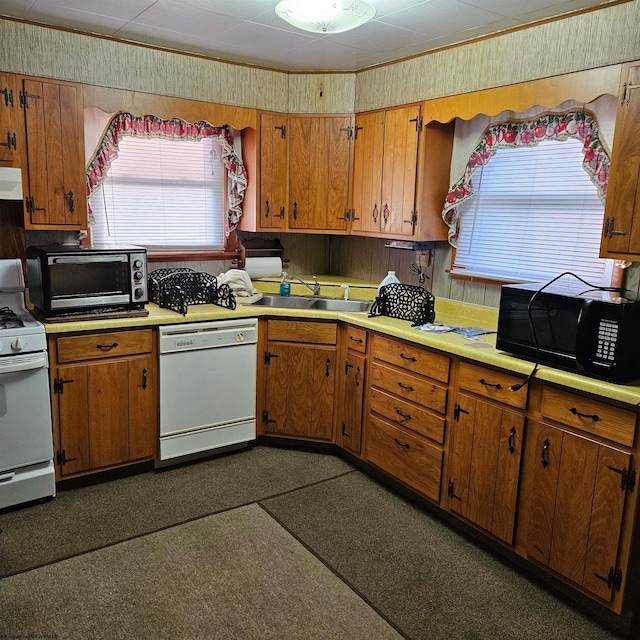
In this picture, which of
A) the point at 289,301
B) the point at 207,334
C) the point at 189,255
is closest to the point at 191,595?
the point at 207,334

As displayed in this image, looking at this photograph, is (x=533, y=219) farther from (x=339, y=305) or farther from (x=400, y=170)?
(x=339, y=305)

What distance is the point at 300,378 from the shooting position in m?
3.54

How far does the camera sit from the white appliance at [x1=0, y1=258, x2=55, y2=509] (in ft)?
8.89

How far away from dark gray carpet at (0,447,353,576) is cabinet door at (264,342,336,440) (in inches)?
7.0

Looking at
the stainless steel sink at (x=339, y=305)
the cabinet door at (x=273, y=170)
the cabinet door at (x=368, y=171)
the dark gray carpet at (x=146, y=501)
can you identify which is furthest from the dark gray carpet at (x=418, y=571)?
the cabinet door at (x=273, y=170)

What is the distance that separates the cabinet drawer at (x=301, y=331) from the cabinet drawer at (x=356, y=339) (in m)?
0.11

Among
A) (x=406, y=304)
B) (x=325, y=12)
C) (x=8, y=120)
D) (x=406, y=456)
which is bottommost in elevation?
(x=406, y=456)

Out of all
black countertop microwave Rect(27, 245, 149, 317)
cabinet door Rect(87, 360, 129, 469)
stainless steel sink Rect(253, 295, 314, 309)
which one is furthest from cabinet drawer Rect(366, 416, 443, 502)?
→ black countertop microwave Rect(27, 245, 149, 317)

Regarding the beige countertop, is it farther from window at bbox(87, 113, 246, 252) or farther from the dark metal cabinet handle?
window at bbox(87, 113, 246, 252)

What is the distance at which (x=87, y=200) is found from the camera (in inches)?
132

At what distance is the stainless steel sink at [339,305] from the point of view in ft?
12.6

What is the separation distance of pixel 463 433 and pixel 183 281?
1.90 meters

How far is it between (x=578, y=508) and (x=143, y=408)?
223 centimetres

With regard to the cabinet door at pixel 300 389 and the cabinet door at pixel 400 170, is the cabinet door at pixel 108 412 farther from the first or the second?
the cabinet door at pixel 400 170
